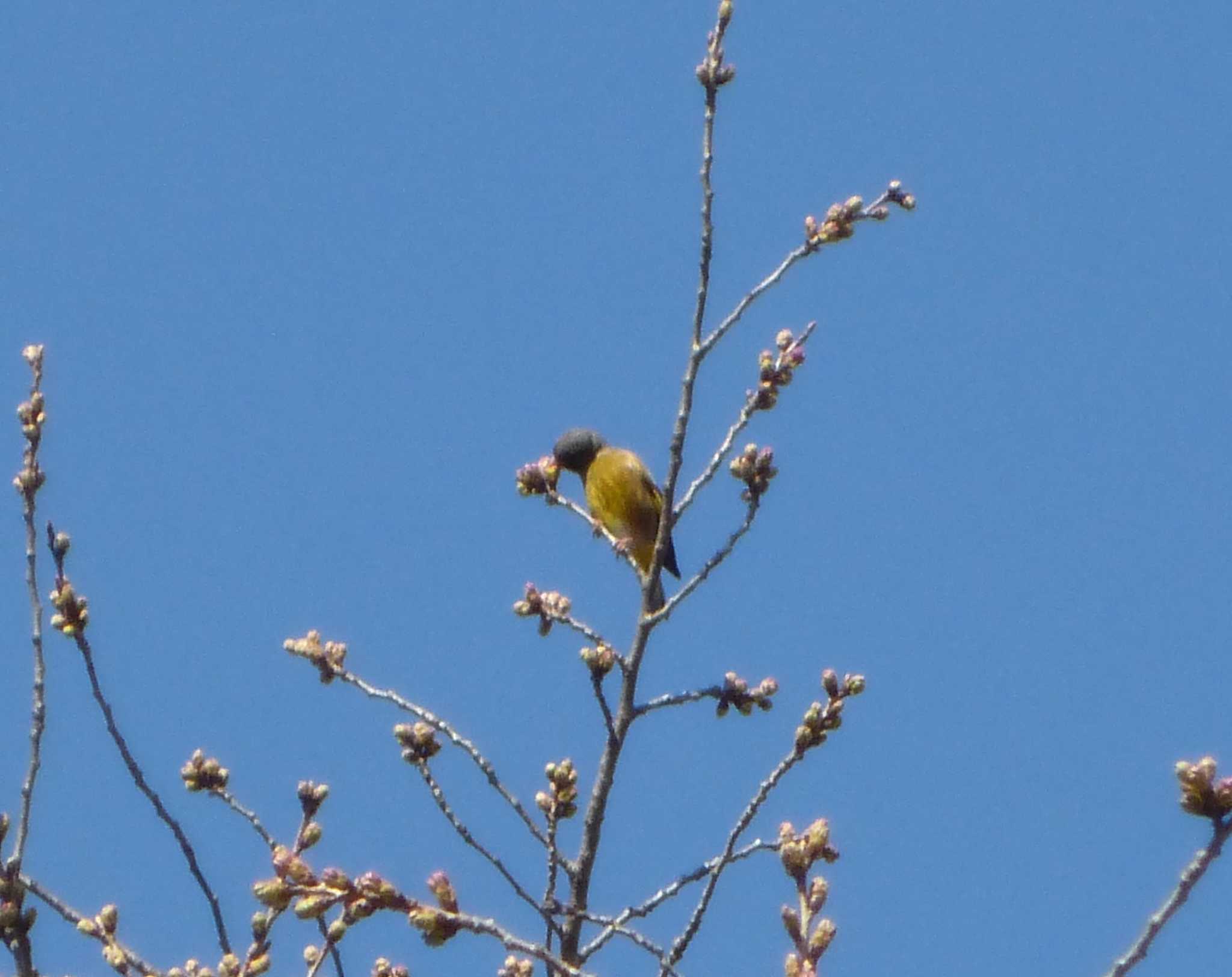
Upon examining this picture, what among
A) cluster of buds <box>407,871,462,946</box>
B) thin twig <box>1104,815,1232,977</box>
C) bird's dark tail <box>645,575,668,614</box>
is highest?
bird's dark tail <box>645,575,668,614</box>

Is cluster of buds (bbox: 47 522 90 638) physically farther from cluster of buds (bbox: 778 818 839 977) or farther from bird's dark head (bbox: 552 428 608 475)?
bird's dark head (bbox: 552 428 608 475)

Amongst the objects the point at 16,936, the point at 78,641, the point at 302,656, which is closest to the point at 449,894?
the point at 16,936

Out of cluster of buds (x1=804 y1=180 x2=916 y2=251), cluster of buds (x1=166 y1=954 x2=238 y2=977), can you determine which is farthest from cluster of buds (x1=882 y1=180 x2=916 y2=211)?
cluster of buds (x1=166 y1=954 x2=238 y2=977)

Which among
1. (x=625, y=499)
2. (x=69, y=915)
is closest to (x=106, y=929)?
(x=69, y=915)

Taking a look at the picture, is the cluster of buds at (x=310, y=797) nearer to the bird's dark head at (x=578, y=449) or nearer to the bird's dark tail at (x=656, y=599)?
the bird's dark tail at (x=656, y=599)

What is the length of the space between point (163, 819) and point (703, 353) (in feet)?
5.67

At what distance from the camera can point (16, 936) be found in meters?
3.55

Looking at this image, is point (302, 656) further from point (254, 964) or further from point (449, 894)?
point (449, 894)

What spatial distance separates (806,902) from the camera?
138 inches

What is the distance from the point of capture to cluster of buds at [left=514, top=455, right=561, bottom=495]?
600cm

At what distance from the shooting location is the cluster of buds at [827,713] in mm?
4586

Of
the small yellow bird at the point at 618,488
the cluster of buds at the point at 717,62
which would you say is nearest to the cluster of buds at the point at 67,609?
the cluster of buds at the point at 717,62

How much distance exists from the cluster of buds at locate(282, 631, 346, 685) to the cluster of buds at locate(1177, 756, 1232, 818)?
8.72ft

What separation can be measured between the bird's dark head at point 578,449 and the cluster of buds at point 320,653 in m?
5.31
